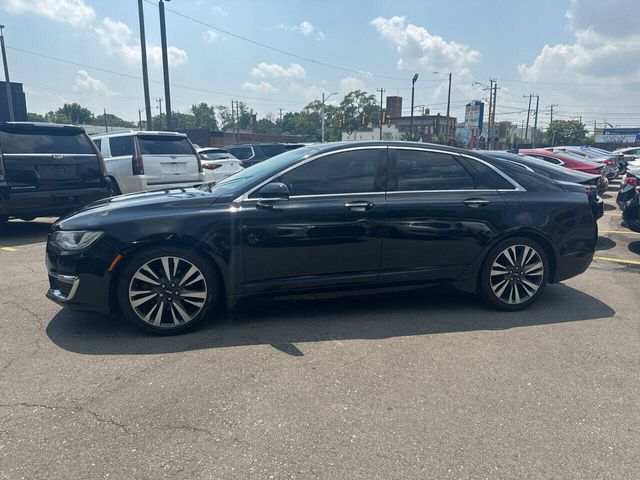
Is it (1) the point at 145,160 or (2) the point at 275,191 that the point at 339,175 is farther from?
(1) the point at 145,160

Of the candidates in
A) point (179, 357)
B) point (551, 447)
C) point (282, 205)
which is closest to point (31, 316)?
point (179, 357)

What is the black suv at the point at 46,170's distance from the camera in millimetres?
7074

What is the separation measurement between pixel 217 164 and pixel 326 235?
9531 mm

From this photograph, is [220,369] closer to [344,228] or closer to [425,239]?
[344,228]

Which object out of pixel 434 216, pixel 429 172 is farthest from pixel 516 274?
pixel 429 172

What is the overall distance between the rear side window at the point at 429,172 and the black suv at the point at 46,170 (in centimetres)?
566

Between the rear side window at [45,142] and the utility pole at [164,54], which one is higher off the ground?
the utility pole at [164,54]

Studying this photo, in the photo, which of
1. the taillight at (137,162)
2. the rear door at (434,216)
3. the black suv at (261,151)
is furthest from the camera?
the black suv at (261,151)

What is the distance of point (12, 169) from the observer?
23.2ft

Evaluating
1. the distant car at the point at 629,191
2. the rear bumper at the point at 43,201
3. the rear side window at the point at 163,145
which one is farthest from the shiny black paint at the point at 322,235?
the rear side window at the point at 163,145

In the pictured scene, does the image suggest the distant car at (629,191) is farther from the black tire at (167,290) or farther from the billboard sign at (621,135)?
the billboard sign at (621,135)

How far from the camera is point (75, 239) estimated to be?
379 centimetres

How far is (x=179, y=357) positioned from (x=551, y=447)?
2515 mm

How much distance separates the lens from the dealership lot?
7.97ft
